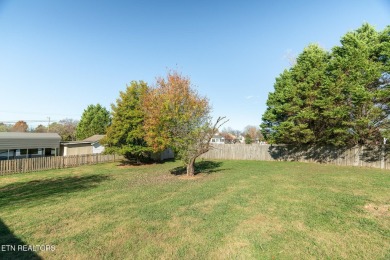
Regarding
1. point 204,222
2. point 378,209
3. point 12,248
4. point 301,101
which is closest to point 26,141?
point 12,248

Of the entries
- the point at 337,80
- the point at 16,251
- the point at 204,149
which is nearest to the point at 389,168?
the point at 337,80

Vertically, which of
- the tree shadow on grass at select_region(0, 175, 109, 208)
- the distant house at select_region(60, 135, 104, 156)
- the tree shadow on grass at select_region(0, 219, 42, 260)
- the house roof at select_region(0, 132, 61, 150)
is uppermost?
the house roof at select_region(0, 132, 61, 150)

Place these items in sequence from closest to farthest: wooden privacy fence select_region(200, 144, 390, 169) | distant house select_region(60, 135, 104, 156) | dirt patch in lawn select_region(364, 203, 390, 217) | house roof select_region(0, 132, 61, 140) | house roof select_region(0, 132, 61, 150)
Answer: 1. dirt patch in lawn select_region(364, 203, 390, 217)
2. wooden privacy fence select_region(200, 144, 390, 169)
3. house roof select_region(0, 132, 61, 150)
4. house roof select_region(0, 132, 61, 140)
5. distant house select_region(60, 135, 104, 156)

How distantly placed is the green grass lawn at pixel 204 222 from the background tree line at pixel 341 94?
10.0 m

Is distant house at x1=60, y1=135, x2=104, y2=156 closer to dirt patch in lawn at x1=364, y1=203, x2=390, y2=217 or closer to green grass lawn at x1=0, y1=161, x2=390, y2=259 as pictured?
green grass lawn at x1=0, y1=161, x2=390, y2=259

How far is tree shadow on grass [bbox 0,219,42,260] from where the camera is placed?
4836mm

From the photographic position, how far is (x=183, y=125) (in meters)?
15.6

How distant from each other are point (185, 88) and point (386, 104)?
648 inches

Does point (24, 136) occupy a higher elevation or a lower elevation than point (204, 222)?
higher

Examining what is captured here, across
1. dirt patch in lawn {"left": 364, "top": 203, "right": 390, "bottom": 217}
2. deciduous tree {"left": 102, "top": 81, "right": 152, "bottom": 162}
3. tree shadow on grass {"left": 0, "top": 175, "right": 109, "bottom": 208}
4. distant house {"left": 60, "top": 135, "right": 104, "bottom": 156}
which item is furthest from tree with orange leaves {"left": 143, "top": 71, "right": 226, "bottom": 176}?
distant house {"left": 60, "top": 135, "right": 104, "bottom": 156}

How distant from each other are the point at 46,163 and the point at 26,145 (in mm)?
5871

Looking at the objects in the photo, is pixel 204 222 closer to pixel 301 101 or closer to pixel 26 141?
pixel 301 101

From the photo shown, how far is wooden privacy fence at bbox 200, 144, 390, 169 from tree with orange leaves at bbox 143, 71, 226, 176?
934cm

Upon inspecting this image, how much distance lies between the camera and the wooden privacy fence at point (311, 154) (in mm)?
19406
